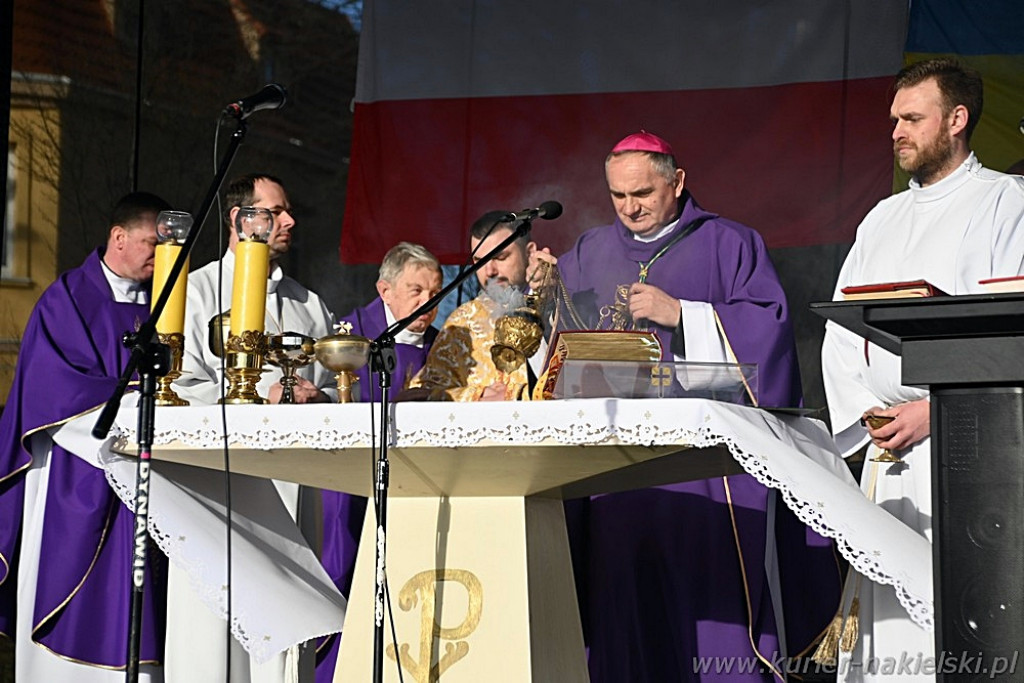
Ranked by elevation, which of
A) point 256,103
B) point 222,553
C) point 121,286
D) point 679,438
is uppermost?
point 256,103

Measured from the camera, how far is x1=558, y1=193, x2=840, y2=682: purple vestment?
4.29 metres

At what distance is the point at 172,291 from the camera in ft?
10.9

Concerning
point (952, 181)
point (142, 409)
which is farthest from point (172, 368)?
point (952, 181)

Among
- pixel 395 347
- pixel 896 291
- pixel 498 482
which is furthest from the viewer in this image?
pixel 395 347

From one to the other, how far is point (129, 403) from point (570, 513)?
1664 millimetres

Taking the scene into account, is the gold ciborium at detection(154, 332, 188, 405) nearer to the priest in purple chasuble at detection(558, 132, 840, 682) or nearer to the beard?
the priest in purple chasuble at detection(558, 132, 840, 682)

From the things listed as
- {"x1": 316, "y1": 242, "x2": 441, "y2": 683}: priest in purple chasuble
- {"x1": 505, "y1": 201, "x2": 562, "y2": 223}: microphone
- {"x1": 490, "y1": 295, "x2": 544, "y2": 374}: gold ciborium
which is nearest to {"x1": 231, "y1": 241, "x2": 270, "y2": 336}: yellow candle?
{"x1": 490, "y1": 295, "x2": 544, "y2": 374}: gold ciborium

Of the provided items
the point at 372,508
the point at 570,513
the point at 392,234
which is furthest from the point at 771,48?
the point at 372,508

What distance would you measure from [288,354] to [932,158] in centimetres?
196

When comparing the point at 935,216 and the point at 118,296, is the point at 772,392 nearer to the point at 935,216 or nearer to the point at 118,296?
the point at 935,216

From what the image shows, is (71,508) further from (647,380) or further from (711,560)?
(647,380)

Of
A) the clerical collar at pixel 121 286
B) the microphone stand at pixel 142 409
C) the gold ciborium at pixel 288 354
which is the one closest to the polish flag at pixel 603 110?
the clerical collar at pixel 121 286

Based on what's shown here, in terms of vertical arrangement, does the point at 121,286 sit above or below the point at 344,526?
above

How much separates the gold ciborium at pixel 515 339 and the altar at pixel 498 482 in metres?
0.31
